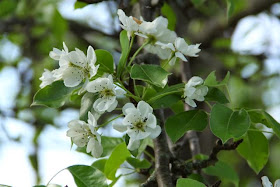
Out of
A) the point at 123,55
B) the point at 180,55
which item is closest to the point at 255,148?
the point at 180,55

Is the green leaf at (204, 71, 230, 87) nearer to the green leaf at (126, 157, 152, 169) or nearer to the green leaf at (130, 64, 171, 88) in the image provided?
the green leaf at (130, 64, 171, 88)

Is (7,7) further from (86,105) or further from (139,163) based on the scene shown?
(86,105)

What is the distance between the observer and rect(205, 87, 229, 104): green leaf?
4.26ft

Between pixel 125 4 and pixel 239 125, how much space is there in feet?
2.24

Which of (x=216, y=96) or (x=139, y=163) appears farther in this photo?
(x=139, y=163)

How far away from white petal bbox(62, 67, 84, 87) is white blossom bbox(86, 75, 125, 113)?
0.04 meters

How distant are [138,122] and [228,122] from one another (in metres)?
0.23

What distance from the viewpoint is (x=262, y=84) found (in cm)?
444

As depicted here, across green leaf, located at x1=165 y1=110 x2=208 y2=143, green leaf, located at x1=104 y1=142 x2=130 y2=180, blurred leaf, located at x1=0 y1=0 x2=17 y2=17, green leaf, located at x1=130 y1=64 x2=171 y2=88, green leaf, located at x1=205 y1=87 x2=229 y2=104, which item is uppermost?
green leaf, located at x1=130 y1=64 x2=171 y2=88

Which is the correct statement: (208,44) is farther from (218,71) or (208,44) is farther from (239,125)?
(239,125)

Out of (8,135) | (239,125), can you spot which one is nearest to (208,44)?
(8,135)

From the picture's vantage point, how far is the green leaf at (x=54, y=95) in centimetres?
128

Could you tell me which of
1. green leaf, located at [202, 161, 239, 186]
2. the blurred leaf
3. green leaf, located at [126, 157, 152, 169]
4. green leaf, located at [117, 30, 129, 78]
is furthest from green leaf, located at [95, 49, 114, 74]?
the blurred leaf

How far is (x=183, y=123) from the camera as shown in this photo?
4.31ft
